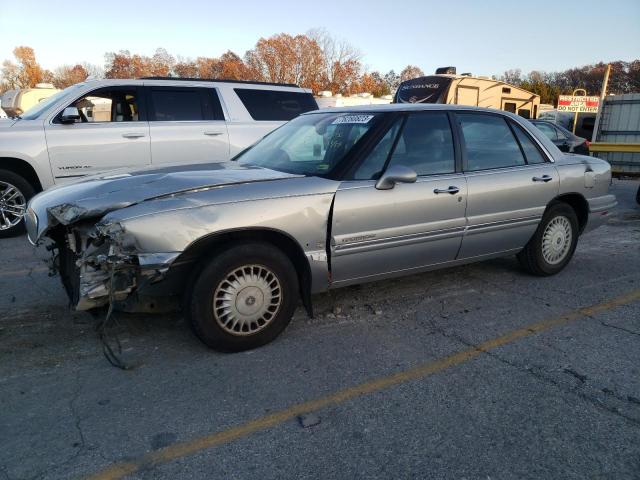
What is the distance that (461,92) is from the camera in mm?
15008

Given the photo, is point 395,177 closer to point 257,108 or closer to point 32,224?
point 32,224

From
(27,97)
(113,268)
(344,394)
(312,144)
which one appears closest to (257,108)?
(312,144)

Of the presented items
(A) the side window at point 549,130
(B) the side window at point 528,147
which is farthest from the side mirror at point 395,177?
(A) the side window at point 549,130

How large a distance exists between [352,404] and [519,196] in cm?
269

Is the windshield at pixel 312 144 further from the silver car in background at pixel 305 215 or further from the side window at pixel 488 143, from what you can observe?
the side window at pixel 488 143

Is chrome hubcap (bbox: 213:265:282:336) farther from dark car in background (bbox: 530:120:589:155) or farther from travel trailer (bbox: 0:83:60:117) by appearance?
travel trailer (bbox: 0:83:60:117)

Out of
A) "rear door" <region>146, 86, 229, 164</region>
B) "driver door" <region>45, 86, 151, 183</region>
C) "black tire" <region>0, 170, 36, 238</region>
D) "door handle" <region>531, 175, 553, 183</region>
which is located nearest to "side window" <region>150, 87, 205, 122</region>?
"rear door" <region>146, 86, 229, 164</region>

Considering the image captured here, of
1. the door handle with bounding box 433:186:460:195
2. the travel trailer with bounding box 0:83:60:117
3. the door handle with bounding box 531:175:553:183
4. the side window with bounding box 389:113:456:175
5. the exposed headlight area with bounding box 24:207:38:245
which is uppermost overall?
→ the travel trailer with bounding box 0:83:60:117

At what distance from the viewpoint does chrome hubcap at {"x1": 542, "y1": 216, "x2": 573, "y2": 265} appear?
16.0ft

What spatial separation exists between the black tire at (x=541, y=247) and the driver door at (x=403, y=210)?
3.63ft

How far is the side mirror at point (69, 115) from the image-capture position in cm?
621

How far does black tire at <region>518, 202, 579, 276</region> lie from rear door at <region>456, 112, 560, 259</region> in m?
0.14

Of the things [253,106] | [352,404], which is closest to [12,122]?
[253,106]

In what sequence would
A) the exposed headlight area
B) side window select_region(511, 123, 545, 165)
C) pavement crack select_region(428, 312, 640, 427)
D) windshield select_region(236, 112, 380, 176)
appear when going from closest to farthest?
pavement crack select_region(428, 312, 640, 427) → the exposed headlight area → windshield select_region(236, 112, 380, 176) → side window select_region(511, 123, 545, 165)
